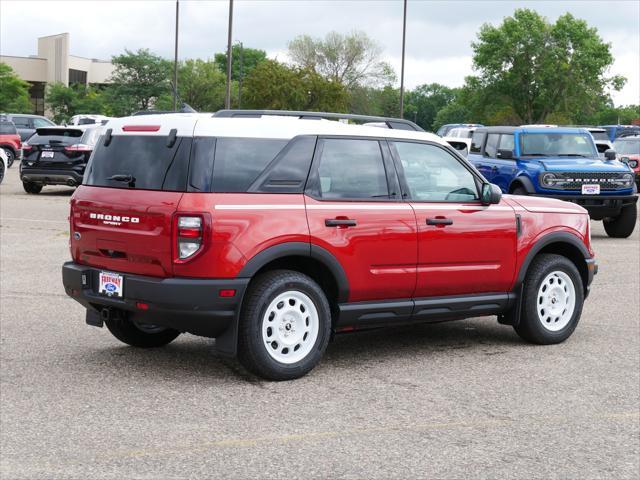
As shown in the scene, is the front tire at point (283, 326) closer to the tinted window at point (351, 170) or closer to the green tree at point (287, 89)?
the tinted window at point (351, 170)

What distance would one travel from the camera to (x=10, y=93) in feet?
293

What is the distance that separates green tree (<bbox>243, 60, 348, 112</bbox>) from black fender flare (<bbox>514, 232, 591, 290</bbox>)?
63953 mm

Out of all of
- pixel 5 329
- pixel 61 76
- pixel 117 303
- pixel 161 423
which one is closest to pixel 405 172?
pixel 117 303

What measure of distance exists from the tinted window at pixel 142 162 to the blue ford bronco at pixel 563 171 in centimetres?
1045

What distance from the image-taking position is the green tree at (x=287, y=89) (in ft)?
238

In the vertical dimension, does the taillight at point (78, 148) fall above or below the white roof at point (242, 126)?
below

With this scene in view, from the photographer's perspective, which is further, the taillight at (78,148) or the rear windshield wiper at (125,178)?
the taillight at (78,148)

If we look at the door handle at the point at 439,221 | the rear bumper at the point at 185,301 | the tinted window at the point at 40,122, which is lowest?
the rear bumper at the point at 185,301

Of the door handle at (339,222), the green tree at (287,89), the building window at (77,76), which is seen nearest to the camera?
the door handle at (339,222)

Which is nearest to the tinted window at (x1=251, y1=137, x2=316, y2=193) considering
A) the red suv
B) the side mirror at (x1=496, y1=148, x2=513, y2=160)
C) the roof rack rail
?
the red suv

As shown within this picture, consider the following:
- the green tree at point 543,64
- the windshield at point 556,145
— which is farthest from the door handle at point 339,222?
the green tree at point 543,64

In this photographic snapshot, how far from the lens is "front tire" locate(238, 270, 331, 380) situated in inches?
265

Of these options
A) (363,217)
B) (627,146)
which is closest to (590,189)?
(363,217)

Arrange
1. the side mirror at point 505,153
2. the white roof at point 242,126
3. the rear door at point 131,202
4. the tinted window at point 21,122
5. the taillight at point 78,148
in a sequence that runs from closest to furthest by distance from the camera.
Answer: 1. the rear door at point 131,202
2. the white roof at point 242,126
3. the side mirror at point 505,153
4. the taillight at point 78,148
5. the tinted window at point 21,122
